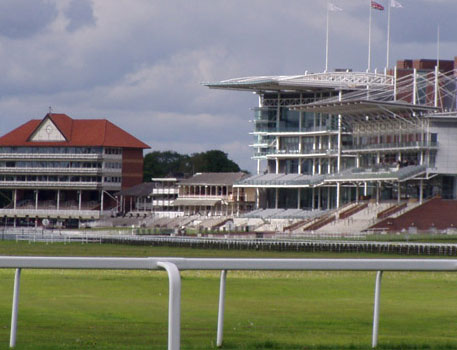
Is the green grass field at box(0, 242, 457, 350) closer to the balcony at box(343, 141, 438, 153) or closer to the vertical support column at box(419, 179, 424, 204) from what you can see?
the vertical support column at box(419, 179, 424, 204)

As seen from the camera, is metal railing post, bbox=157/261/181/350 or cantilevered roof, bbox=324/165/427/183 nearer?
metal railing post, bbox=157/261/181/350

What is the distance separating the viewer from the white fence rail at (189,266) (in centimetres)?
1013

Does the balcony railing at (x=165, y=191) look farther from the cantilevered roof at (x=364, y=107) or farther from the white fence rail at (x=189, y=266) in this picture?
the white fence rail at (x=189, y=266)

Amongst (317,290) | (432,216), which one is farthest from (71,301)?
(432,216)

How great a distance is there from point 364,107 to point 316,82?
13.1 m

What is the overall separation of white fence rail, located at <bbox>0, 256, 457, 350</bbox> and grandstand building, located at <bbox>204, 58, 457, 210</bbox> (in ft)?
296

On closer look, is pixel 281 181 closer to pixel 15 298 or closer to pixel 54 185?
pixel 54 185

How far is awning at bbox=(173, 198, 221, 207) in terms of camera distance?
14100 centimetres

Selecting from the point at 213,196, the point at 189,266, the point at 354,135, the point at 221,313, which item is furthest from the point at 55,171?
the point at 189,266

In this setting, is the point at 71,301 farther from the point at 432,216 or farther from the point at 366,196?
the point at 366,196

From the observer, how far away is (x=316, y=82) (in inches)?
4685

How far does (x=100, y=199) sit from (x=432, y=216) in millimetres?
65864

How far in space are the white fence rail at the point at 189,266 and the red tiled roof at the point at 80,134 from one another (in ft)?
466

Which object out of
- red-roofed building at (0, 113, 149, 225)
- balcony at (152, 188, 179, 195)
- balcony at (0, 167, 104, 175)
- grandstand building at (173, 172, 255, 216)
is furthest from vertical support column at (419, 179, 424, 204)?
balcony at (0, 167, 104, 175)
